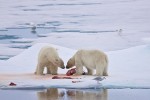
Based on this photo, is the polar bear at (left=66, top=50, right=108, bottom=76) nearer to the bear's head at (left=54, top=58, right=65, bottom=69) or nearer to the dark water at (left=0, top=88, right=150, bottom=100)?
the bear's head at (left=54, top=58, right=65, bottom=69)

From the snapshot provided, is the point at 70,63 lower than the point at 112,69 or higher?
higher

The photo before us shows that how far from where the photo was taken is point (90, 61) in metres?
8.82

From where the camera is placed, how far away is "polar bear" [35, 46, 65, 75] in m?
8.95

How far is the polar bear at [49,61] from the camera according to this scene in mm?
8953

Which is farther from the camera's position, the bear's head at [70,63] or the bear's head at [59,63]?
the bear's head at [70,63]

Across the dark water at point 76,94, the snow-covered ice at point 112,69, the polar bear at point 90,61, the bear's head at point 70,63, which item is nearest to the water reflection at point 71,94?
the dark water at point 76,94

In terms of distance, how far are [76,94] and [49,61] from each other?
7.58 ft

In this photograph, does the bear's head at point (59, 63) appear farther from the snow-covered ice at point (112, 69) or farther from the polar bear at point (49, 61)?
the snow-covered ice at point (112, 69)

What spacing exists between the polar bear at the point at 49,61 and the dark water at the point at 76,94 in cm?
159

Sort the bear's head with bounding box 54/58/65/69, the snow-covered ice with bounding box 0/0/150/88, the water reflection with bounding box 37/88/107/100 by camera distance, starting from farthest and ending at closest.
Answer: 1. the bear's head with bounding box 54/58/65/69
2. the snow-covered ice with bounding box 0/0/150/88
3. the water reflection with bounding box 37/88/107/100

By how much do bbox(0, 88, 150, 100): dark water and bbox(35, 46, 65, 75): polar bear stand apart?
5.22 ft

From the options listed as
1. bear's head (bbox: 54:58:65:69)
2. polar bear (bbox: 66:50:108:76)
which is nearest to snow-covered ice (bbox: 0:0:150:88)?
polar bear (bbox: 66:50:108:76)

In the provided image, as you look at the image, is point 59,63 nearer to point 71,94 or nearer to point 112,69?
point 112,69

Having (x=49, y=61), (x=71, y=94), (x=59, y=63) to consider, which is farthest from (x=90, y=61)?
(x=71, y=94)
